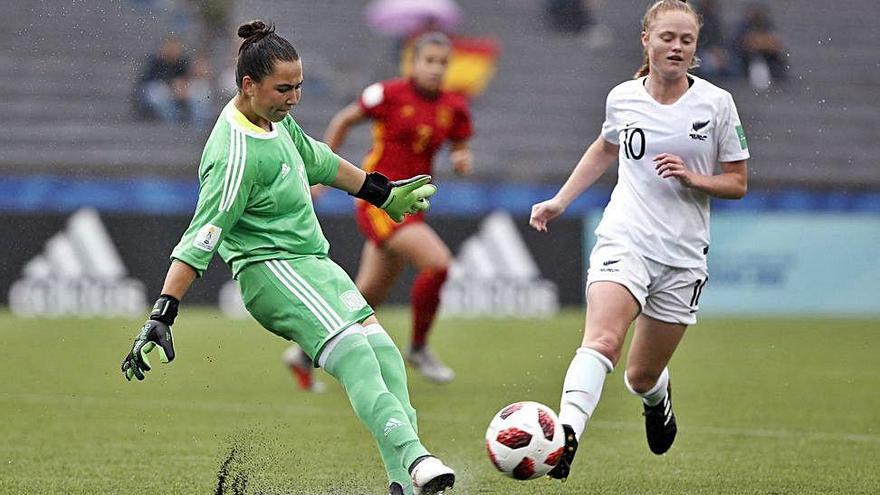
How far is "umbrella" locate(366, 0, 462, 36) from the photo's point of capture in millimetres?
20391

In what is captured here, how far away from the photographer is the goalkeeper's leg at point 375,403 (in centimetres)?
475

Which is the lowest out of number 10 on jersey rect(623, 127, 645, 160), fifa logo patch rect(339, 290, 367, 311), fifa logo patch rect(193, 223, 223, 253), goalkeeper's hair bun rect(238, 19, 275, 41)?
fifa logo patch rect(339, 290, 367, 311)

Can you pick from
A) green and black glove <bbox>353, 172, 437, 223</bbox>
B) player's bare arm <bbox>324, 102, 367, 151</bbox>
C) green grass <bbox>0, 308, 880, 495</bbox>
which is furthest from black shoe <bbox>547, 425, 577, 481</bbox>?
player's bare arm <bbox>324, 102, 367, 151</bbox>

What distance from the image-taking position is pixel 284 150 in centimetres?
501

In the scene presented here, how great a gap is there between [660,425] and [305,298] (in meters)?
2.14

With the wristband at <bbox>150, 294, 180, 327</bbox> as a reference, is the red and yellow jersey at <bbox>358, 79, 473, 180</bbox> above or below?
below

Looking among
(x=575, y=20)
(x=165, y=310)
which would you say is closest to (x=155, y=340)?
(x=165, y=310)

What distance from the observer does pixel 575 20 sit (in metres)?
22.2

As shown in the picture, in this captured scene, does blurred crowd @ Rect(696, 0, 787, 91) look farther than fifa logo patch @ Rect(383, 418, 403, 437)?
Yes

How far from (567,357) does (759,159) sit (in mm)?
8814

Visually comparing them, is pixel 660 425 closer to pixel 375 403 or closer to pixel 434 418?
pixel 434 418

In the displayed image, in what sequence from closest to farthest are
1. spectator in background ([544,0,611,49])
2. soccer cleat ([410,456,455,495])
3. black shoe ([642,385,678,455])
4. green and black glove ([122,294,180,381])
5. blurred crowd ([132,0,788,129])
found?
1. soccer cleat ([410,456,455,495])
2. green and black glove ([122,294,180,381])
3. black shoe ([642,385,678,455])
4. blurred crowd ([132,0,788,129])
5. spectator in background ([544,0,611,49])

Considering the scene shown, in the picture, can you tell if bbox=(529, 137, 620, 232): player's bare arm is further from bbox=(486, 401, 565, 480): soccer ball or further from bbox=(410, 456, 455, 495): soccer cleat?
bbox=(410, 456, 455, 495): soccer cleat

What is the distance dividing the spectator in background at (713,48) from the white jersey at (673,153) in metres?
14.0
